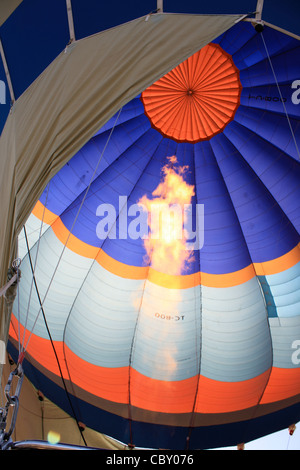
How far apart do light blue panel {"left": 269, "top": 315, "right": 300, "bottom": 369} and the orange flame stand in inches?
53.4

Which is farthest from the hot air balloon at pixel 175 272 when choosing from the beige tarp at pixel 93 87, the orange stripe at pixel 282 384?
the beige tarp at pixel 93 87

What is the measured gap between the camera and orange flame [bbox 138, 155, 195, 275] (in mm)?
5273

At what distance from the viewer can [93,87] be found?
2629 mm

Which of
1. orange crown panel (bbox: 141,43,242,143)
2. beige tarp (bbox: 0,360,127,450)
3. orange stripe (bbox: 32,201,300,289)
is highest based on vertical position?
orange crown panel (bbox: 141,43,242,143)

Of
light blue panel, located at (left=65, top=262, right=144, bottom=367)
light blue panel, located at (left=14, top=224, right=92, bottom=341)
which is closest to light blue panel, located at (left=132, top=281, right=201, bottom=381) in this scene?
light blue panel, located at (left=65, top=262, right=144, bottom=367)

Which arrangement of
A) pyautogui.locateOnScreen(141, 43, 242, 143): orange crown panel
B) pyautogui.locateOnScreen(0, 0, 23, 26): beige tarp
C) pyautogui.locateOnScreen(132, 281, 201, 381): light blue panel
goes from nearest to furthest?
pyautogui.locateOnScreen(0, 0, 23, 26): beige tarp < pyautogui.locateOnScreen(141, 43, 242, 143): orange crown panel < pyautogui.locateOnScreen(132, 281, 201, 381): light blue panel

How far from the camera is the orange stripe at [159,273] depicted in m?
4.99

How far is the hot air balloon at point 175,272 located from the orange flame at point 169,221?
18 mm

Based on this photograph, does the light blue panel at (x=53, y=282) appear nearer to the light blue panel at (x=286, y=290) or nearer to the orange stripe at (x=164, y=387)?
the orange stripe at (x=164, y=387)

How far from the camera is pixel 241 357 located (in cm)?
524

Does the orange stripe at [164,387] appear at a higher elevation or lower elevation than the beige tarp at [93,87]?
lower

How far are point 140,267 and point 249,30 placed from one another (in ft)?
9.64

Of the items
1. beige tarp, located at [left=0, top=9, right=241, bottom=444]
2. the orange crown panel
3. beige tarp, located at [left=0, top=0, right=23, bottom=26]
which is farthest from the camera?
the orange crown panel

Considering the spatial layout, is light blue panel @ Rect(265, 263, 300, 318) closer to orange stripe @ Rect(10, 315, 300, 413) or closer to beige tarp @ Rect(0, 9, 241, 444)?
orange stripe @ Rect(10, 315, 300, 413)
